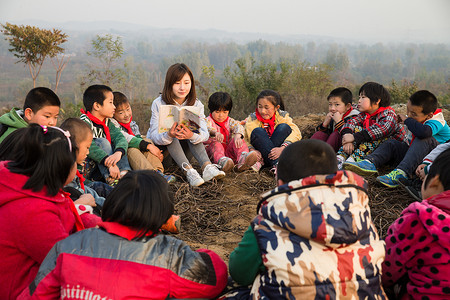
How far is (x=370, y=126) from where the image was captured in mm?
4473

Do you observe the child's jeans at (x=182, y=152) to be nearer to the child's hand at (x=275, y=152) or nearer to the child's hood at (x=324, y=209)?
the child's hand at (x=275, y=152)

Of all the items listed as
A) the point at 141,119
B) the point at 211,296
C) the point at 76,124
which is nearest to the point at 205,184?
the point at 76,124

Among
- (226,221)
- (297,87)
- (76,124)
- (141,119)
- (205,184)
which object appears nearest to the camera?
(76,124)

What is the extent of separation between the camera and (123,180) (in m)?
1.71

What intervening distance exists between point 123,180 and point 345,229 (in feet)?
3.24

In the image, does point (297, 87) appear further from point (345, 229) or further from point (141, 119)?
point (345, 229)

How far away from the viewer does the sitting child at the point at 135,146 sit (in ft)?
13.7

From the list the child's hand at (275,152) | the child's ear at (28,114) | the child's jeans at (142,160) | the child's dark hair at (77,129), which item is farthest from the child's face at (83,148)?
the child's hand at (275,152)

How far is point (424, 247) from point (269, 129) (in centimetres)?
332

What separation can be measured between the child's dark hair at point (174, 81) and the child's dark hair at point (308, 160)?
9.90ft

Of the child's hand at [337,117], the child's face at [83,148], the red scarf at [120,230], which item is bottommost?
the child's hand at [337,117]

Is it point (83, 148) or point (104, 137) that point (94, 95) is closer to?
point (104, 137)

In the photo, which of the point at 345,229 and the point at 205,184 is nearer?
the point at 345,229

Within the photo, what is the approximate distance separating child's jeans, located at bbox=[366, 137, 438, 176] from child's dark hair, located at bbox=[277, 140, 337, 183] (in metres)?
2.73
